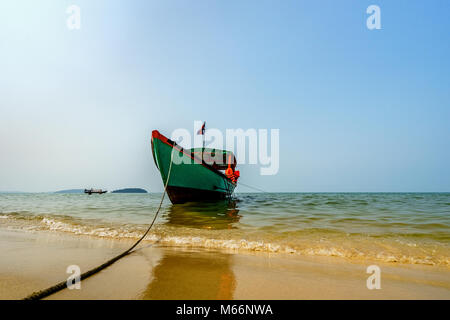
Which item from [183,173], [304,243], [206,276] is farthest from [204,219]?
[183,173]

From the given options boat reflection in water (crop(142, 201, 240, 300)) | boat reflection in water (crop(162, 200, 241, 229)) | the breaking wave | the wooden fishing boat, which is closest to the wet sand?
boat reflection in water (crop(142, 201, 240, 300))

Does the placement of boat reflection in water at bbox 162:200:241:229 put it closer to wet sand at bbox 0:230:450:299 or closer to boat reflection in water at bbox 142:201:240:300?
wet sand at bbox 0:230:450:299

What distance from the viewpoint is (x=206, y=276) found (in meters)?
2.20

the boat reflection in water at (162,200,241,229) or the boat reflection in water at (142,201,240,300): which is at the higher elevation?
the boat reflection in water at (142,201,240,300)

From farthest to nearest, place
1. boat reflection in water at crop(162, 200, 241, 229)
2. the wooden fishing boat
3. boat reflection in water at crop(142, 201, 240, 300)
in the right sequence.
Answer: the wooden fishing boat, boat reflection in water at crop(162, 200, 241, 229), boat reflection in water at crop(142, 201, 240, 300)

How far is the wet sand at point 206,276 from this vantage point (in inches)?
71.5

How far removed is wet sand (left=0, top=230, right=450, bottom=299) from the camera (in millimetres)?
1815

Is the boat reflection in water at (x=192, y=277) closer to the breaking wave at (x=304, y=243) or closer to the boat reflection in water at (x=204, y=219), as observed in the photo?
the breaking wave at (x=304, y=243)

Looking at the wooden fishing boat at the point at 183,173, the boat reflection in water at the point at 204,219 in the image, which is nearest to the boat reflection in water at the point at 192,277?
the boat reflection in water at the point at 204,219

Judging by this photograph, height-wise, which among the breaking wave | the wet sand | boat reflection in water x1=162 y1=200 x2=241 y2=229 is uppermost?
the wet sand

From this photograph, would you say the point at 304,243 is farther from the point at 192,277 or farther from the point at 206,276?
the point at 192,277

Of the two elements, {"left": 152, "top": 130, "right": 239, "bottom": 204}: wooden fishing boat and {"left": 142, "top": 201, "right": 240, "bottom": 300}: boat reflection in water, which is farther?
{"left": 152, "top": 130, "right": 239, "bottom": 204}: wooden fishing boat

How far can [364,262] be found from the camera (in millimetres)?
2988
